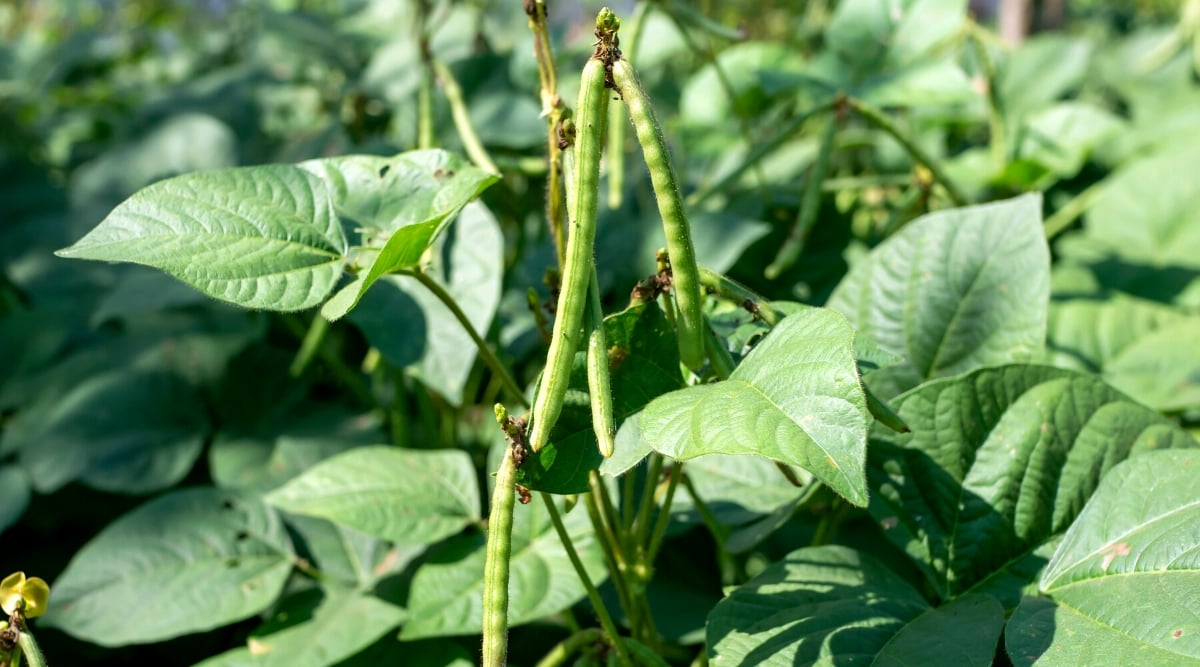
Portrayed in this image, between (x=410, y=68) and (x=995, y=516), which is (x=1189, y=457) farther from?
(x=410, y=68)

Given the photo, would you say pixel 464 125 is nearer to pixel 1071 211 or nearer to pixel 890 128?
pixel 890 128

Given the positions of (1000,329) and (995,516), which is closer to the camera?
(995,516)

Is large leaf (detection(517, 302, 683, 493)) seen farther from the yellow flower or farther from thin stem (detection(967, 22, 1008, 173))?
thin stem (detection(967, 22, 1008, 173))

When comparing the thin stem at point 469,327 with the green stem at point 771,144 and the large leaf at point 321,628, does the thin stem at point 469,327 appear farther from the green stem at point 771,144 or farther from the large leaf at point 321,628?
the green stem at point 771,144

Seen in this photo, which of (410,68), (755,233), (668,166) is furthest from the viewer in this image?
(410,68)

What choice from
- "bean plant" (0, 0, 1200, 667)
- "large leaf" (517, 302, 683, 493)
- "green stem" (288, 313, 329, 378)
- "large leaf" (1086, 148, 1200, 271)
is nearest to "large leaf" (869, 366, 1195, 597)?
"bean plant" (0, 0, 1200, 667)

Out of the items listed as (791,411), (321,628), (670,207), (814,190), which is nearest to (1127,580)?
(791,411)

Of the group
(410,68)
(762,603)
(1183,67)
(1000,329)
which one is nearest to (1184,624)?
(762,603)

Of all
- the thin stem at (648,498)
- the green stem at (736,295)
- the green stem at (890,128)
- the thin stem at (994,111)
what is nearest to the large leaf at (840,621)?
the thin stem at (648,498)
